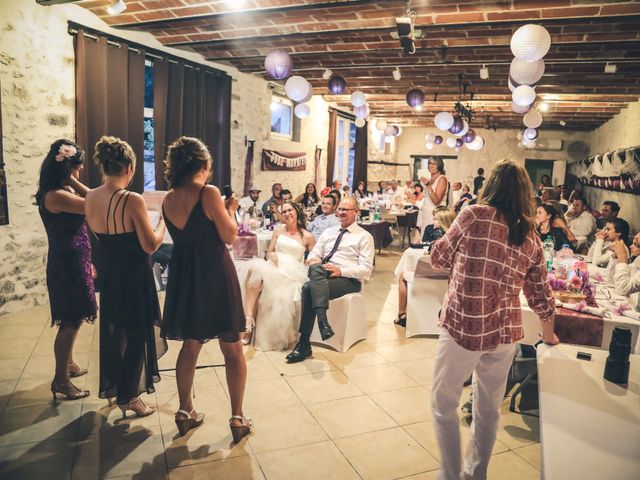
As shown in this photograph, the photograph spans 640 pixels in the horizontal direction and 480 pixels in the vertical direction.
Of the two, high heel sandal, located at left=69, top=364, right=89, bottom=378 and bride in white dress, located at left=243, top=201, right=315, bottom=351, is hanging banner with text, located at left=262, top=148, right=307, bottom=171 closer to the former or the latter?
bride in white dress, located at left=243, top=201, right=315, bottom=351

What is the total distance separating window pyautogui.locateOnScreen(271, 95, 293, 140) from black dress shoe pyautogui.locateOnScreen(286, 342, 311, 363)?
5948mm

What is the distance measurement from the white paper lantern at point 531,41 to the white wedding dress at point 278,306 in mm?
2319

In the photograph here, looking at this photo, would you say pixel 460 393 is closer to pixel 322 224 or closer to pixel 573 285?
pixel 573 285

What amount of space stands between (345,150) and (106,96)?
Result: 8.03 meters

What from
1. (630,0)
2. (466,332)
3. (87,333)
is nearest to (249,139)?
(87,333)

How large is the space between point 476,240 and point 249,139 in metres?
6.19

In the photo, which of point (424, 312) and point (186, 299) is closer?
point (186, 299)

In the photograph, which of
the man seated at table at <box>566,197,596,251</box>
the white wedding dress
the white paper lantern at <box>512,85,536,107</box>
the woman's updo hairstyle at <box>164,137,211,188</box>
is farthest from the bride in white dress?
the man seated at table at <box>566,197,596,251</box>

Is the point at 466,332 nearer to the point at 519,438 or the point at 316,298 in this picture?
the point at 519,438

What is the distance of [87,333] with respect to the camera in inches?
151

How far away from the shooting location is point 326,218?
536 centimetres

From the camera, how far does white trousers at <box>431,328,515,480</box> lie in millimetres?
1838

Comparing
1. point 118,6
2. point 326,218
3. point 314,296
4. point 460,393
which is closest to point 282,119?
point 326,218

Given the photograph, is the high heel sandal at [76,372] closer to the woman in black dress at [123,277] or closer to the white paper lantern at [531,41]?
the woman in black dress at [123,277]
